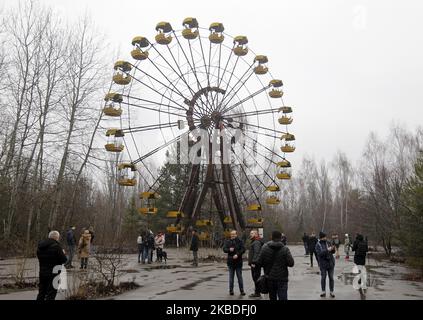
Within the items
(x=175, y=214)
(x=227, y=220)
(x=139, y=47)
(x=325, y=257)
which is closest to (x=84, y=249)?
(x=175, y=214)

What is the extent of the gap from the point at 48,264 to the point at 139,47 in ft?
63.6

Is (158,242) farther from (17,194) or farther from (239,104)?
(17,194)

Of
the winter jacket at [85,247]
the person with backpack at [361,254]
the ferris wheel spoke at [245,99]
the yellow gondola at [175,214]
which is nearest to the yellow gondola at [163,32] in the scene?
the ferris wheel spoke at [245,99]

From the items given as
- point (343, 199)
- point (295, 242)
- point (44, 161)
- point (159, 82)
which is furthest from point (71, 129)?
point (343, 199)

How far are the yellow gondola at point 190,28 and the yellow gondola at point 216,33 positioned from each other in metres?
0.95

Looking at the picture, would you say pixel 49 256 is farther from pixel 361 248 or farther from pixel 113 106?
pixel 113 106

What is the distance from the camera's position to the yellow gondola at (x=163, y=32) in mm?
26062

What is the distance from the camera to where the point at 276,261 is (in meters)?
8.43

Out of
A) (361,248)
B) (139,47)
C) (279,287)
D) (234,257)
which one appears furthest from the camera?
(139,47)

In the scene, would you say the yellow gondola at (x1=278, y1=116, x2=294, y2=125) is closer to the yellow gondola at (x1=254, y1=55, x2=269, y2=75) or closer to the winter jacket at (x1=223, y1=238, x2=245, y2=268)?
the yellow gondola at (x1=254, y1=55, x2=269, y2=75)

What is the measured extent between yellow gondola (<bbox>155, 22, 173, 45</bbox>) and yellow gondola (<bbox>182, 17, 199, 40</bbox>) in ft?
3.04

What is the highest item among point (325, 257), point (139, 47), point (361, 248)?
point (139, 47)

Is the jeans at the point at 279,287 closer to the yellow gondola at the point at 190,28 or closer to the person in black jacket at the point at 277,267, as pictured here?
the person in black jacket at the point at 277,267
